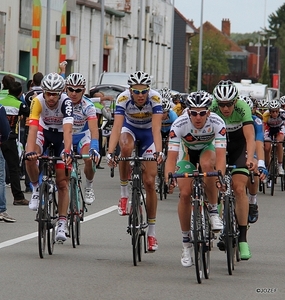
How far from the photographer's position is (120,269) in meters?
11.1

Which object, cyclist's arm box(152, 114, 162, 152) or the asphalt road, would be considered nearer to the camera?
the asphalt road

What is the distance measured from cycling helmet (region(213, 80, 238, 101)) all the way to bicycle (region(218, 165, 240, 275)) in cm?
70

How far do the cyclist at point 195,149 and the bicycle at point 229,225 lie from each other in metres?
0.19

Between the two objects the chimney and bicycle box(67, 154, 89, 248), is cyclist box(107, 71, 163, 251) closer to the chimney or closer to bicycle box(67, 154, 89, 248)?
bicycle box(67, 154, 89, 248)

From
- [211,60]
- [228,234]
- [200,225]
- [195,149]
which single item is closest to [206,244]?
[200,225]

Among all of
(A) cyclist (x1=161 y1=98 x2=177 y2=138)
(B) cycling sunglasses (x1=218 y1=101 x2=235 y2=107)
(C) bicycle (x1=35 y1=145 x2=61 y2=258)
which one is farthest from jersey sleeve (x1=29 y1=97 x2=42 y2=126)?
(A) cyclist (x1=161 y1=98 x2=177 y2=138)

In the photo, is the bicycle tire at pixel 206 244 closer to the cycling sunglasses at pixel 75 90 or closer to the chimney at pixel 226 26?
the cycling sunglasses at pixel 75 90

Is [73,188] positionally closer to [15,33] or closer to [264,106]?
[264,106]

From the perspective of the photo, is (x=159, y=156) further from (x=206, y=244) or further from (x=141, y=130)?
(x=206, y=244)

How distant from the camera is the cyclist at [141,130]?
12.3 meters

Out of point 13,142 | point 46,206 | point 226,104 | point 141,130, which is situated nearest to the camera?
point 226,104

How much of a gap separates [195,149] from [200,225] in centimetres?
117

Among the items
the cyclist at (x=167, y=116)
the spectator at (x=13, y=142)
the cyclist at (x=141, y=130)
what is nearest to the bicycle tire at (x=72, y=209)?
the cyclist at (x=141, y=130)

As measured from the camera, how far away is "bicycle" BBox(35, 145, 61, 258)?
462 inches
